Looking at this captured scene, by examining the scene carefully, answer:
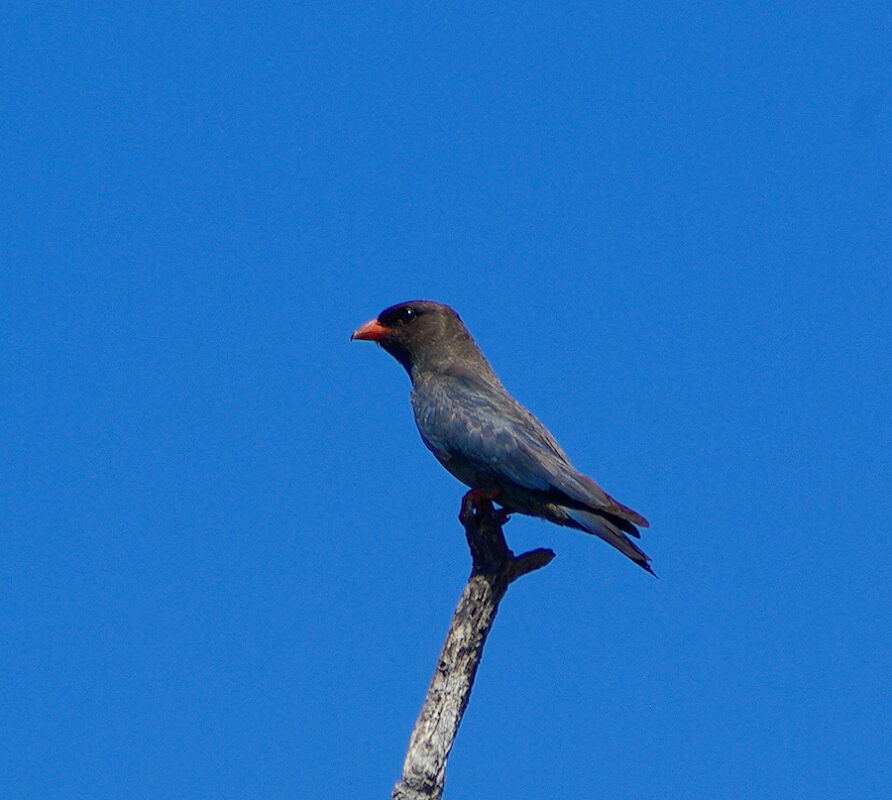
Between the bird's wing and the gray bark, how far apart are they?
1.81 feet

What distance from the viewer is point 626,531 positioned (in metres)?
7.08

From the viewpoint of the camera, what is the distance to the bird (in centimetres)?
716

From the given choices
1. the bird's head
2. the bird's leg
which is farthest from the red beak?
the bird's leg

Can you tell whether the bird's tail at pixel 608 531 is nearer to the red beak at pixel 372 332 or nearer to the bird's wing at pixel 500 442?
the bird's wing at pixel 500 442

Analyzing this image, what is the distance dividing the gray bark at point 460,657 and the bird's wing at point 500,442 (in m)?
0.55

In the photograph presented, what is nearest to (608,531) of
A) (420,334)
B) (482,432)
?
(482,432)

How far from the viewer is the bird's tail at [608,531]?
22.0ft

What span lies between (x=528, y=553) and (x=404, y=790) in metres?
1.47

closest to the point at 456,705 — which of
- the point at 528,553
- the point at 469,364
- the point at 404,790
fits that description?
the point at 404,790

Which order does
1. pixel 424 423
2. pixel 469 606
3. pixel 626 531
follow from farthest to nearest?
1. pixel 424 423
2. pixel 626 531
3. pixel 469 606

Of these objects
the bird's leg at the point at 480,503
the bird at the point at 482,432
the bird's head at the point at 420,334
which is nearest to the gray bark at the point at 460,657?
the bird's leg at the point at 480,503

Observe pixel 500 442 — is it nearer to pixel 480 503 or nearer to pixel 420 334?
pixel 480 503

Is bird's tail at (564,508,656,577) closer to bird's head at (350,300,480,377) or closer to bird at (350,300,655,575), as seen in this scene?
bird at (350,300,655,575)

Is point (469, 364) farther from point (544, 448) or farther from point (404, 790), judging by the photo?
point (404, 790)
